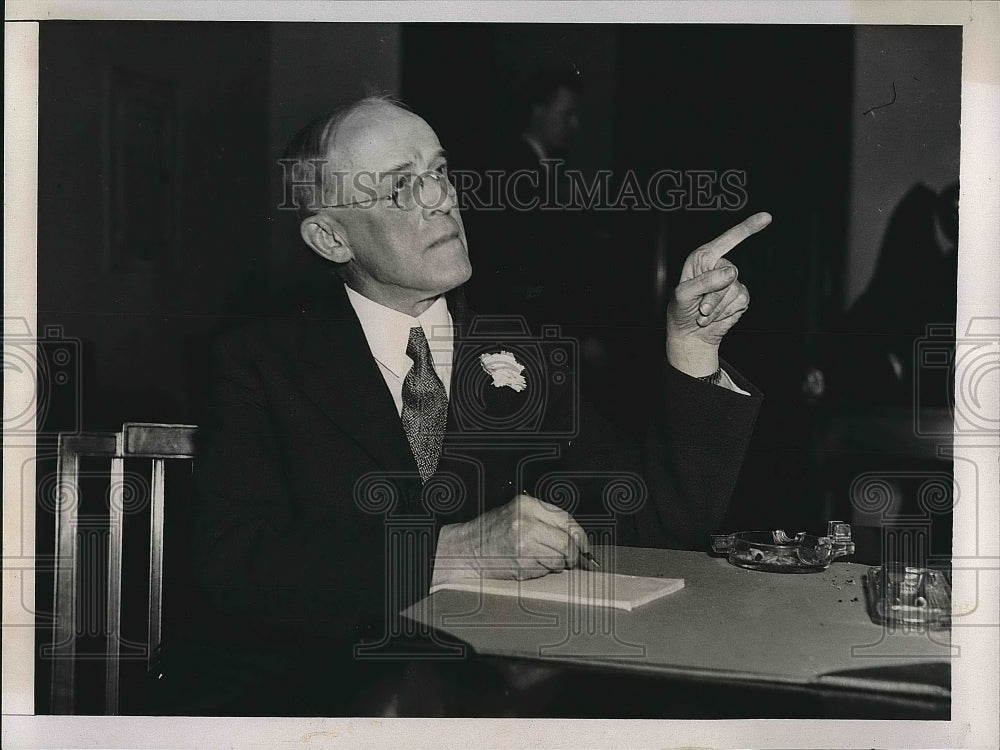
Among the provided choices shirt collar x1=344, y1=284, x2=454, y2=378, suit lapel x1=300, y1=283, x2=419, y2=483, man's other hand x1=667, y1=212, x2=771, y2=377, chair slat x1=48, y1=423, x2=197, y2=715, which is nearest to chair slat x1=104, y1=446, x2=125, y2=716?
chair slat x1=48, y1=423, x2=197, y2=715

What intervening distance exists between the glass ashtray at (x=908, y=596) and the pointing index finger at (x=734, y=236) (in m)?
0.62

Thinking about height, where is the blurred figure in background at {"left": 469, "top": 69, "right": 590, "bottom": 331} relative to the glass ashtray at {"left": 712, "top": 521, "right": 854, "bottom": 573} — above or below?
above

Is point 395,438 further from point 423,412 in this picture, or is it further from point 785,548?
point 785,548

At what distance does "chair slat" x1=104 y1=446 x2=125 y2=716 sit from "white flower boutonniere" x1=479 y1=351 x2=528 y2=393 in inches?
26.1

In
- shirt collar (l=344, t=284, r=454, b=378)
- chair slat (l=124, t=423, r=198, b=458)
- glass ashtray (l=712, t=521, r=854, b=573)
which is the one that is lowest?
glass ashtray (l=712, t=521, r=854, b=573)

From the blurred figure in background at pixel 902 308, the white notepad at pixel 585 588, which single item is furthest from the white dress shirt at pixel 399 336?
the blurred figure in background at pixel 902 308

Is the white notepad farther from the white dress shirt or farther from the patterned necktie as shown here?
the white dress shirt

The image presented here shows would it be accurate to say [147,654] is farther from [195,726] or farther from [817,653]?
[817,653]

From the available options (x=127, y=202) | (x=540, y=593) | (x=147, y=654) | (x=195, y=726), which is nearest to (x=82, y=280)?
(x=127, y=202)

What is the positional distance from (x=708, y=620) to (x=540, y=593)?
0.96 feet

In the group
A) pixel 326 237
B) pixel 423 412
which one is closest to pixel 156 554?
pixel 423 412

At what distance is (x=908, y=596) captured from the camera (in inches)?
69.4

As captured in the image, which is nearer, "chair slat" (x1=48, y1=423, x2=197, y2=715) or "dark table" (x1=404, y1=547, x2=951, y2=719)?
"dark table" (x1=404, y1=547, x2=951, y2=719)

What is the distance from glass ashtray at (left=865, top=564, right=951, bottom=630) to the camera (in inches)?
67.9
